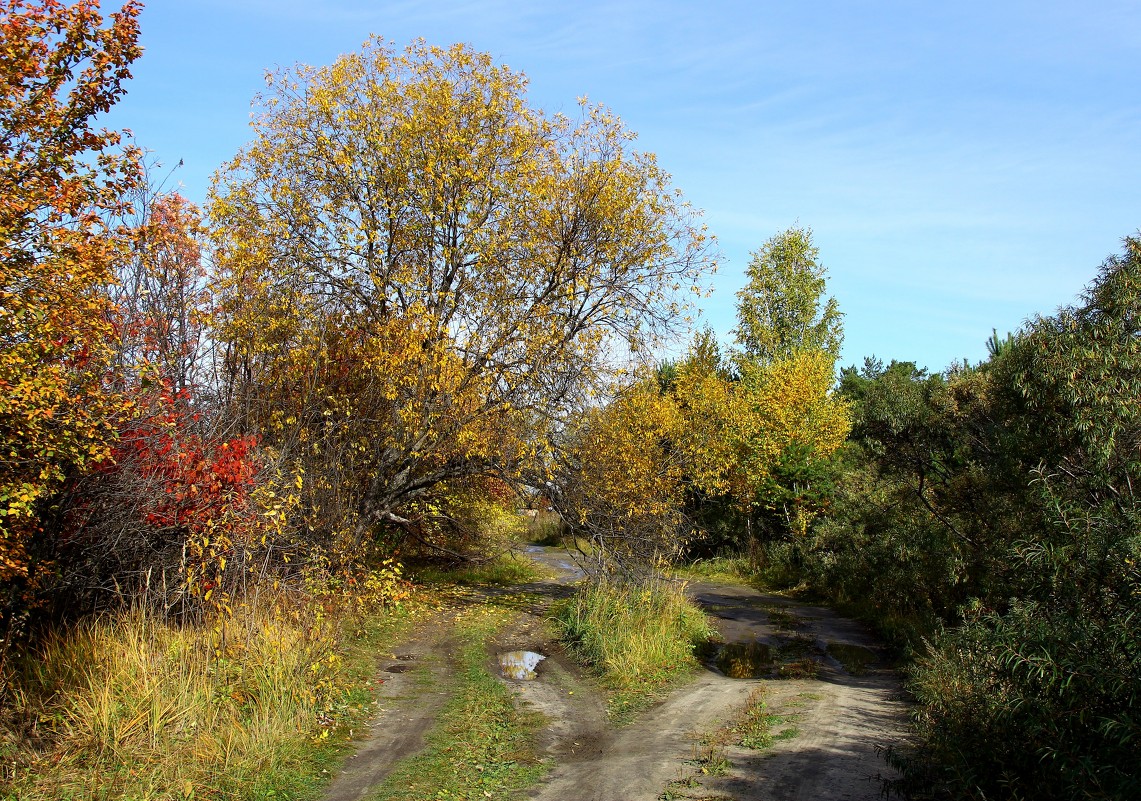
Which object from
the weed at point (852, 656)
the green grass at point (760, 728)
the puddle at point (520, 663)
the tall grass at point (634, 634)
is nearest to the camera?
the green grass at point (760, 728)

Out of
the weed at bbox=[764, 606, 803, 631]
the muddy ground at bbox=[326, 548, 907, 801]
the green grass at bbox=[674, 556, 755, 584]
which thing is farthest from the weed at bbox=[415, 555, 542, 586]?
the weed at bbox=[764, 606, 803, 631]

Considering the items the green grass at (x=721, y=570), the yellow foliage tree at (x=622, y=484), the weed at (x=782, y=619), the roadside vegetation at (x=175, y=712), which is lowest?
the green grass at (x=721, y=570)

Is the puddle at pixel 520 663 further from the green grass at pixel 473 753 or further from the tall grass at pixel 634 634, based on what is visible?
the tall grass at pixel 634 634

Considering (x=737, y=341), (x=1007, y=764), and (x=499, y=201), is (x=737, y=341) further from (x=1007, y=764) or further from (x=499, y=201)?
(x=1007, y=764)

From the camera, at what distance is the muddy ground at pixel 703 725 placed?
23.9ft

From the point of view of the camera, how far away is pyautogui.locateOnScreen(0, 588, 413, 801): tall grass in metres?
6.49

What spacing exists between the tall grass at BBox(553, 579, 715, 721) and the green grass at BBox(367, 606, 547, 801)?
156cm

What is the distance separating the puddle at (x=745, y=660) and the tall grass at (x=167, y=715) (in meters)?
6.84

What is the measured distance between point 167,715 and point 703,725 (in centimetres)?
570

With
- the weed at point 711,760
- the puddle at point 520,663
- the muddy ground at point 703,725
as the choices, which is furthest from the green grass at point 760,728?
the puddle at point 520,663

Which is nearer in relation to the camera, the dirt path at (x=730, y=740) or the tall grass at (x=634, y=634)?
the dirt path at (x=730, y=740)

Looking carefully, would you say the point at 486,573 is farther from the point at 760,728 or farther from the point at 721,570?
the point at 760,728

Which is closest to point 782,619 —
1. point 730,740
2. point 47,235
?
point 730,740

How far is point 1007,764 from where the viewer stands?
570 centimetres
